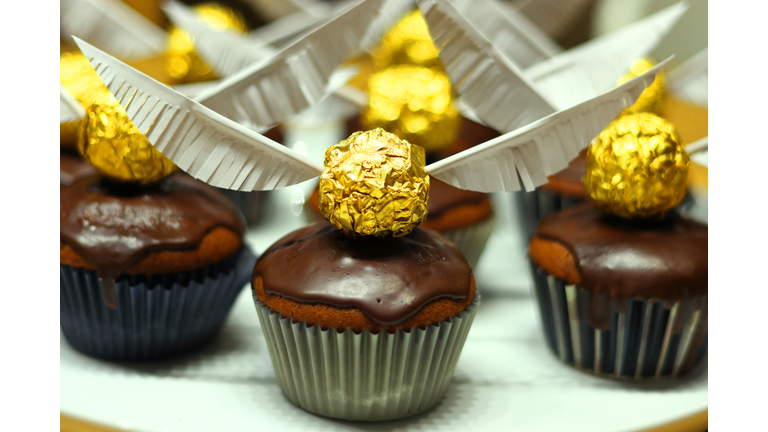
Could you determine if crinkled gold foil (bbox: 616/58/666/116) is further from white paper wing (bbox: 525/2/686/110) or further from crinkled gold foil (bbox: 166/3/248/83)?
crinkled gold foil (bbox: 166/3/248/83)

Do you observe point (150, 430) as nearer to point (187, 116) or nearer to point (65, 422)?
point (65, 422)

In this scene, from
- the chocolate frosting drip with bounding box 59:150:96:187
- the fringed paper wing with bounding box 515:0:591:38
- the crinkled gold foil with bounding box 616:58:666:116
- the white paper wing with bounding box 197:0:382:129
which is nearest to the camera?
the white paper wing with bounding box 197:0:382:129

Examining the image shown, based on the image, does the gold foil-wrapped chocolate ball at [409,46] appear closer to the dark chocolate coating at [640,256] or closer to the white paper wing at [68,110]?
the dark chocolate coating at [640,256]

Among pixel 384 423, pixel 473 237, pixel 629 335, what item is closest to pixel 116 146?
pixel 384 423

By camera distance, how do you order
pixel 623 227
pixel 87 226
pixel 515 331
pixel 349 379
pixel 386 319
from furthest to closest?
pixel 515 331 → pixel 623 227 → pixel 87 226 → pixel 349 379 → pixel 386 319

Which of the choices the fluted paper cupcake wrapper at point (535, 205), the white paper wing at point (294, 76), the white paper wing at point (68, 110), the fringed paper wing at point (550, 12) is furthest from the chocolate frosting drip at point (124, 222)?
the fringed paper wing at point (550, 12)

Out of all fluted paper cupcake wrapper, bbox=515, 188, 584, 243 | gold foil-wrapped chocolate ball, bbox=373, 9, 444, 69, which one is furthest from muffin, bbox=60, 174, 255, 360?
gold foil-wrapped chocolate ball, bbox=373, 9, 444, 69

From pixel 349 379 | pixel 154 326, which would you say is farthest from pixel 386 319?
pixel 154 326
